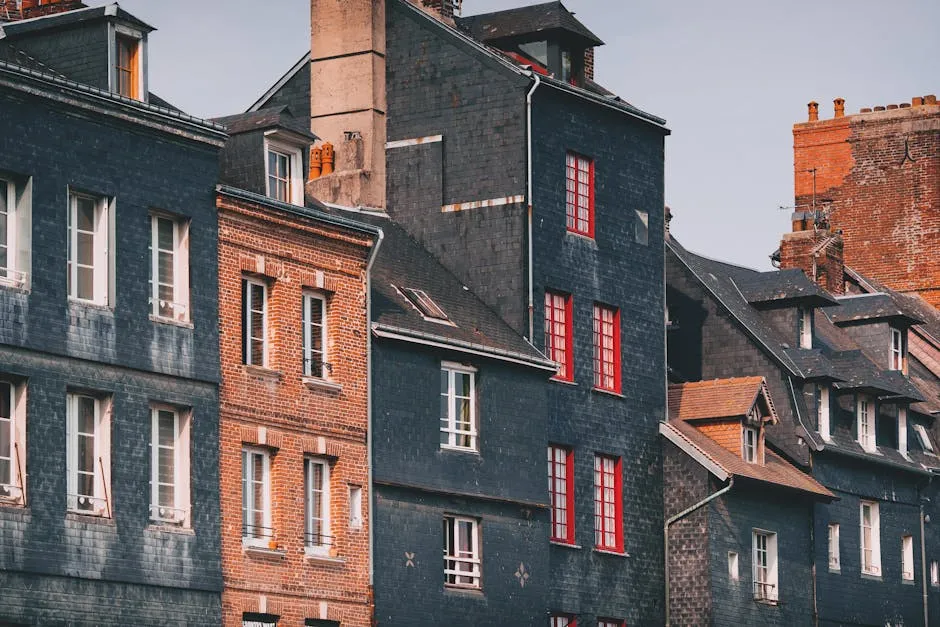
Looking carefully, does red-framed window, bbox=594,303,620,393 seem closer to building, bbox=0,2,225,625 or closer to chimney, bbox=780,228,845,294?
building, bbox=0,2,225,625

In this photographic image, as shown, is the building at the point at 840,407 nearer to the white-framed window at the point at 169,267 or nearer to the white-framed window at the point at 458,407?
the white-framed window at the point at 458,407

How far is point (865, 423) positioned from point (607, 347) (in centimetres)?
1239

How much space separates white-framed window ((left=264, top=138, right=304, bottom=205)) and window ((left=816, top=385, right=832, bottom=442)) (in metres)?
20.0

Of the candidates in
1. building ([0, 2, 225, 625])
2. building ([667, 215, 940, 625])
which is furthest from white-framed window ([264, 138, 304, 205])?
building ([667, 215, 940, 625])

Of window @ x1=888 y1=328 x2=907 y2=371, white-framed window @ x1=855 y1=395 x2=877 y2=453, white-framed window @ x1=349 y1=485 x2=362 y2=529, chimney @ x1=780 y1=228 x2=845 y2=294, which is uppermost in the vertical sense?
chimney @ x1=780 y1=228 x2=845 y2=294

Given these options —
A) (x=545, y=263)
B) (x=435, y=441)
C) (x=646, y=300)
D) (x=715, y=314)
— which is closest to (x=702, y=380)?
(x=715, y=314)

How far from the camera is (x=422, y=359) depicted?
4497 cm

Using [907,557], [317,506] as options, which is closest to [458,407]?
[317,506]

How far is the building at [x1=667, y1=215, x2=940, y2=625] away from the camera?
2259 inches

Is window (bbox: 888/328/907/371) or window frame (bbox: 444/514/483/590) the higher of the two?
window (bbox: 888/328/907/371)

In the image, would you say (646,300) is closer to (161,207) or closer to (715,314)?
(715,314)

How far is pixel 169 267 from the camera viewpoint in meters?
39.8

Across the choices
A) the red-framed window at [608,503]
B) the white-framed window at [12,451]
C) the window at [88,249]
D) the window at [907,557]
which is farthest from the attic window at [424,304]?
the window at [907,557]

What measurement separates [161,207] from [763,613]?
20.8 m
